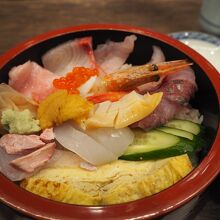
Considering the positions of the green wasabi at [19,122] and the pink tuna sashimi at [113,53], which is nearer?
the green wasabi at [19,122]

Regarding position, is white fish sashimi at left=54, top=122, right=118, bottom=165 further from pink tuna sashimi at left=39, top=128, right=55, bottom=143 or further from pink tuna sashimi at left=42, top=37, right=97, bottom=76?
pink tuna sashimi at left=42, top=37, right=97, bottom=76

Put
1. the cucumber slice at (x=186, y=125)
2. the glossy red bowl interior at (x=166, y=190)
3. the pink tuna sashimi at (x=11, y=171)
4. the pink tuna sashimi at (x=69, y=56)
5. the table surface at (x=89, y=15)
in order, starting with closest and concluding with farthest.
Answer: the glossy red bowl interior at (x=166, y=190) < the pink tuna sashimi at (x=11, y=171) < the cucumber slice at (x=186, y=125) < the pink tuna sashimi at (x=69, y=56) < the table surface at (x=89, y=15)

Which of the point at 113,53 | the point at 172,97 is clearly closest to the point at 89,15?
the point at 113,53

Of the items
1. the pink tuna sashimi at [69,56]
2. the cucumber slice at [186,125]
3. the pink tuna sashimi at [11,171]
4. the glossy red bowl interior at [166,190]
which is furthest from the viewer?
the pink tuna sashimi at [69,56]

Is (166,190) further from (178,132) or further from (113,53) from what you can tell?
(113,53)

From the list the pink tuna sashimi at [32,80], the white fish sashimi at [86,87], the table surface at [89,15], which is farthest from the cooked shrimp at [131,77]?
the table surface at [89,15]

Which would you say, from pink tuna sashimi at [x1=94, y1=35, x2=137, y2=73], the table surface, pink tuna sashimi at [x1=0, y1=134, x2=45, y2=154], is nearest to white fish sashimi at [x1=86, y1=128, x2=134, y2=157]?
pink tuna sashimi at [x1=0, y1=134, x2=45, y2=154]

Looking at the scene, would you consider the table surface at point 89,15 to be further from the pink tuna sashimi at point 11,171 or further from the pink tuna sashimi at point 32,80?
the pink tuna sashimi at point 11,171

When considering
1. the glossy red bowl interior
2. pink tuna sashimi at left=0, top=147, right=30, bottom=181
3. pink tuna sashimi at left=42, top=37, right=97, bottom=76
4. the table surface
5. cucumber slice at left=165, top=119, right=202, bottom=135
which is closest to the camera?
the glossy red bowl interior
